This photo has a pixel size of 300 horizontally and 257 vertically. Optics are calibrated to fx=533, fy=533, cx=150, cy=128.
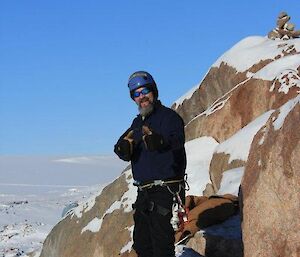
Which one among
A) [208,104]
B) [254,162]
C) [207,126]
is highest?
[208,104]

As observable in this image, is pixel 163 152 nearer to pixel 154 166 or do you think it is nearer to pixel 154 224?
pixel 154 166

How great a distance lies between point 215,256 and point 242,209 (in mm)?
2268

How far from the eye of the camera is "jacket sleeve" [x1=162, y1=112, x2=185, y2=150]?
7.15 m

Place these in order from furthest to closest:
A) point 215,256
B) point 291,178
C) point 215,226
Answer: point 215,226, point 215,256, point 291,178

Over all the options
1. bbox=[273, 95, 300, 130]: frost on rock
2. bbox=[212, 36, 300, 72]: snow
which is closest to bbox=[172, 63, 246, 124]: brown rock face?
bbox=[212, 36, 300, 72]: snow

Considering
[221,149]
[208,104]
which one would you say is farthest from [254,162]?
[208,104]

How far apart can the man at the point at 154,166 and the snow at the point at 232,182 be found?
6655mm

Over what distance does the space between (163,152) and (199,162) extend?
1544 cm

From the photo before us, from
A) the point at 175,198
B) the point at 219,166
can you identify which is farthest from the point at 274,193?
the point at 219,166

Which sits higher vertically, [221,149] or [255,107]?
[255,107]

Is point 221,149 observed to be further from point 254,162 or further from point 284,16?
point 284,16

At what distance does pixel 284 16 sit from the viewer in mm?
29625

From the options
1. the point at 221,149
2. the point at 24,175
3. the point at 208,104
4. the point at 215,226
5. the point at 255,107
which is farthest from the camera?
the point at 24,175

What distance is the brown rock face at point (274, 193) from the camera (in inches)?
274
